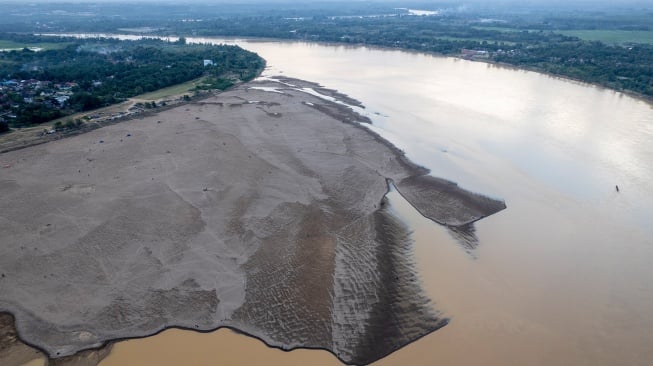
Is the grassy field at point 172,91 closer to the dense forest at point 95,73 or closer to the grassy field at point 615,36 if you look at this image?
the dense forest at point 95,73

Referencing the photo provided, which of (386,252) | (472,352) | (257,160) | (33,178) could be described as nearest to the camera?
(472,352)

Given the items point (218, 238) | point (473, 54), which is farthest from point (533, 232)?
point (473, 54)

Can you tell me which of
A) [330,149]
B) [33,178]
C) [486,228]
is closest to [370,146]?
[330,149]

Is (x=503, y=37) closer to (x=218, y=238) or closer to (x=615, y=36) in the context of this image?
(x=615, y=36)

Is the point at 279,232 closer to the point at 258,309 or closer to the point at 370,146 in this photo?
the point at 258,309

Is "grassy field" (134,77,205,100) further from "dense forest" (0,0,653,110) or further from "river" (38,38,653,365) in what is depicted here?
"river" (38,38,653,365)

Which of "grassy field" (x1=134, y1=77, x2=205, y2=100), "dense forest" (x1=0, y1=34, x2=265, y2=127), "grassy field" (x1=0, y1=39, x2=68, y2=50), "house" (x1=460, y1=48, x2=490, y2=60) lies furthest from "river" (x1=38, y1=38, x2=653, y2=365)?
"grassy field" (x1=0, y1=39, x2=68, y2=50)
